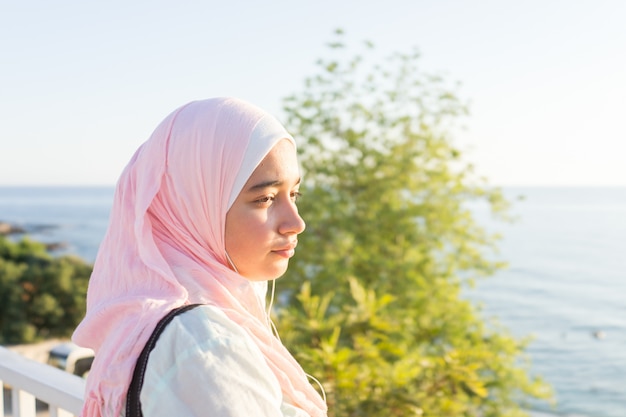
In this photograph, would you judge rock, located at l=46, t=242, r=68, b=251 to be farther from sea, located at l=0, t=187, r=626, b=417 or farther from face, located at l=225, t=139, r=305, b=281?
face, located at l=225, t=139, r=305, b=281

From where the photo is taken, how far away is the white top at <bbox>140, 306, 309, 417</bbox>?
2.58 ft

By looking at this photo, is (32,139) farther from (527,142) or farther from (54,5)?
(527,142)

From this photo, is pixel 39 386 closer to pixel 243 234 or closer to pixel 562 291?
pixel 243 234

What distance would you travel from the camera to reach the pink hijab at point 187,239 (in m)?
0.93

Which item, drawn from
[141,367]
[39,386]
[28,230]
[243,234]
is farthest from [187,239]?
[28,230]

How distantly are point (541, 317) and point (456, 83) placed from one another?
15270mm

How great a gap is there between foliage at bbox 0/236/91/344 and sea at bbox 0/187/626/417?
532 centimetres

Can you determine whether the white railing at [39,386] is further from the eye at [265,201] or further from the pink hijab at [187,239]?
the eye at [265,201]

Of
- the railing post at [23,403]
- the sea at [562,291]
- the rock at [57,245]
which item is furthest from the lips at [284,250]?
the rock at [57,245]

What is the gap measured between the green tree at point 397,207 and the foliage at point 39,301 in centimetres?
447

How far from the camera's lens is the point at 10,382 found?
1676 mm

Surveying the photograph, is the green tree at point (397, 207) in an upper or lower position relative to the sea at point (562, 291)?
upper

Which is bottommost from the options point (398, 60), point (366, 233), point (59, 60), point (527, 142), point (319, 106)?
point (527, 142)

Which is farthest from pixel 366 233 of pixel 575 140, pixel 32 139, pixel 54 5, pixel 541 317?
pixel 575 140
